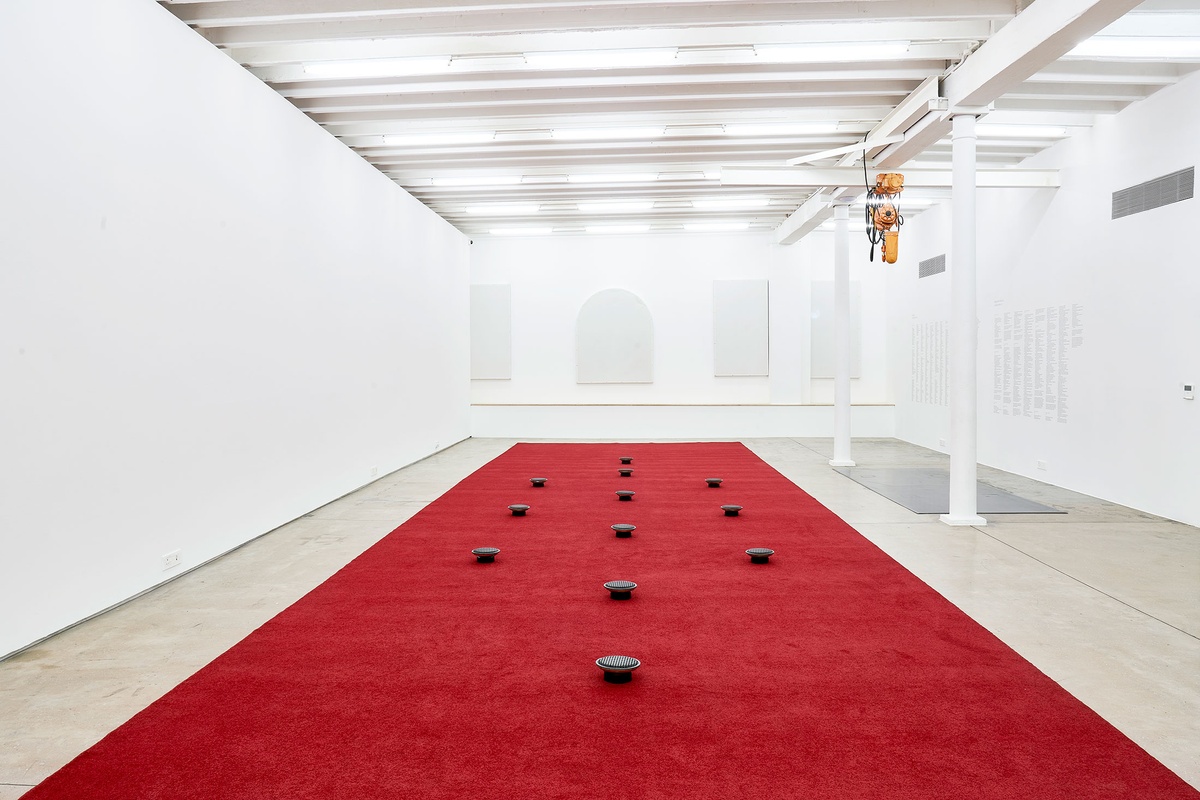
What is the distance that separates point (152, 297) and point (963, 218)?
6.15m

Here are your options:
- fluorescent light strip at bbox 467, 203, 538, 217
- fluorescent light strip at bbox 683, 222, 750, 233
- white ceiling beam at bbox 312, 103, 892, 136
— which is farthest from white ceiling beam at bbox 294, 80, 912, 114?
fluorescent light strip at bbox 683, 222, 750, 233

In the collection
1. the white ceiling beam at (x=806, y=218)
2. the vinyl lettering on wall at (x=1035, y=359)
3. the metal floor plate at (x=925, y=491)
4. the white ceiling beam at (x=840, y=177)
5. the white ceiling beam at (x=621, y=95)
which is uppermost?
the white ceiling beam at (x=621, y=95)

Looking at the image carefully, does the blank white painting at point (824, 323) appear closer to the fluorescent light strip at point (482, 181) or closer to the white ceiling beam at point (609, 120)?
the white ceiling beam at point (609, 120)

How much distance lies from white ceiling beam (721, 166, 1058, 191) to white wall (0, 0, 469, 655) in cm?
424

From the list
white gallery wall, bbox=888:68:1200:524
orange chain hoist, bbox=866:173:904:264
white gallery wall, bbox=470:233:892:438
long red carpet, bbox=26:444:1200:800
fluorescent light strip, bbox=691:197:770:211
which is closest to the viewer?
long red carpet, bbox=26:444:1200:800

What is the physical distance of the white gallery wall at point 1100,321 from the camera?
639cm

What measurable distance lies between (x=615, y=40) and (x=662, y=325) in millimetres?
8219

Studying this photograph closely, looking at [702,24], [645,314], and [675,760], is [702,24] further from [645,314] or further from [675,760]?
[645,314]

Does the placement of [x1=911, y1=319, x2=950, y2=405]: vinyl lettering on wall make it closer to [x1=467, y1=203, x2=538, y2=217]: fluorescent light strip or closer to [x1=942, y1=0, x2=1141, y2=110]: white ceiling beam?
[x1=942, y1=0, x2=1141, y2=110]: white ceiling beam

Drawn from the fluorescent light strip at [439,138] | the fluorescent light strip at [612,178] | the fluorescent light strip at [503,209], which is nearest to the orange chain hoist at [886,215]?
the fluorescent light strip at [612,178]

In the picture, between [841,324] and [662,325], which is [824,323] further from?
[841,324]

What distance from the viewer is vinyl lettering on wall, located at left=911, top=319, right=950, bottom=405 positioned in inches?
433

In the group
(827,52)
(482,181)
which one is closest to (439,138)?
(482,181)

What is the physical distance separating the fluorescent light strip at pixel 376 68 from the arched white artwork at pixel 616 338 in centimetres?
780
